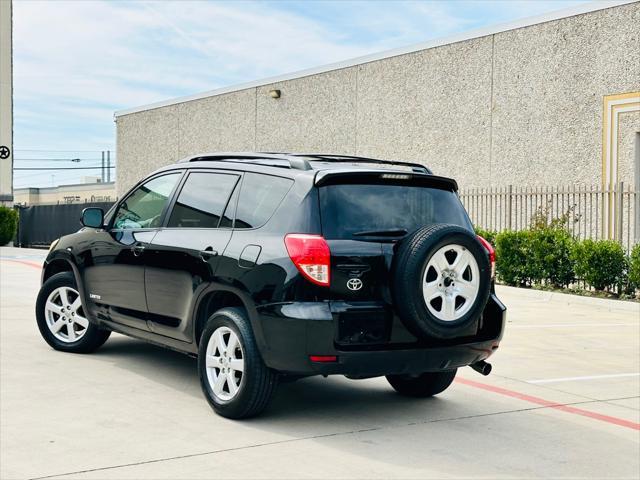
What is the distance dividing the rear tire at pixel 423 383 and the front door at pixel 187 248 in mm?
1785

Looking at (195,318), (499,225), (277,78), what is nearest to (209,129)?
(277,78)


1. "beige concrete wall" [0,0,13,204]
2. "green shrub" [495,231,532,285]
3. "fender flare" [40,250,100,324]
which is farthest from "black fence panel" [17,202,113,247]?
"fender flare" [40,250,100,324]

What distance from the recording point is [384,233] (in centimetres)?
600

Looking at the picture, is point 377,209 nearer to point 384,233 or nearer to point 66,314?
point 384,233

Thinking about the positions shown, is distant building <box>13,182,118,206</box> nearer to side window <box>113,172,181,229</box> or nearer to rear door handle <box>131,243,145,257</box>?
side window <box>113,172,181,229</box>

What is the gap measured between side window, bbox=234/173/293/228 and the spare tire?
95 cm

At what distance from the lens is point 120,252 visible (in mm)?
7684

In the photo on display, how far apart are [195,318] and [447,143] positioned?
Answer: 1816cm

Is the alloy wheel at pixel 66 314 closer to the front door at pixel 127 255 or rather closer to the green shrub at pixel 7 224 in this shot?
the front door at pixel 127 255

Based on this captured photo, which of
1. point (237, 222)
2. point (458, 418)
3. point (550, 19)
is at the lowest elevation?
point (458, 418)

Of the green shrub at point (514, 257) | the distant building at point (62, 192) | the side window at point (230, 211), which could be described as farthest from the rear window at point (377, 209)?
the distant building at point (62, 192)

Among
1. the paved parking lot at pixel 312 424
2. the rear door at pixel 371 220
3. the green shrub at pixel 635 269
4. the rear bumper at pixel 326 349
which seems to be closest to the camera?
the paved parking lot at pixel 312 424

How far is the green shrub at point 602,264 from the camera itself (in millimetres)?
16266

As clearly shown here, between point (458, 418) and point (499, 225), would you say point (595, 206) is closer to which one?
point (499, 225)
